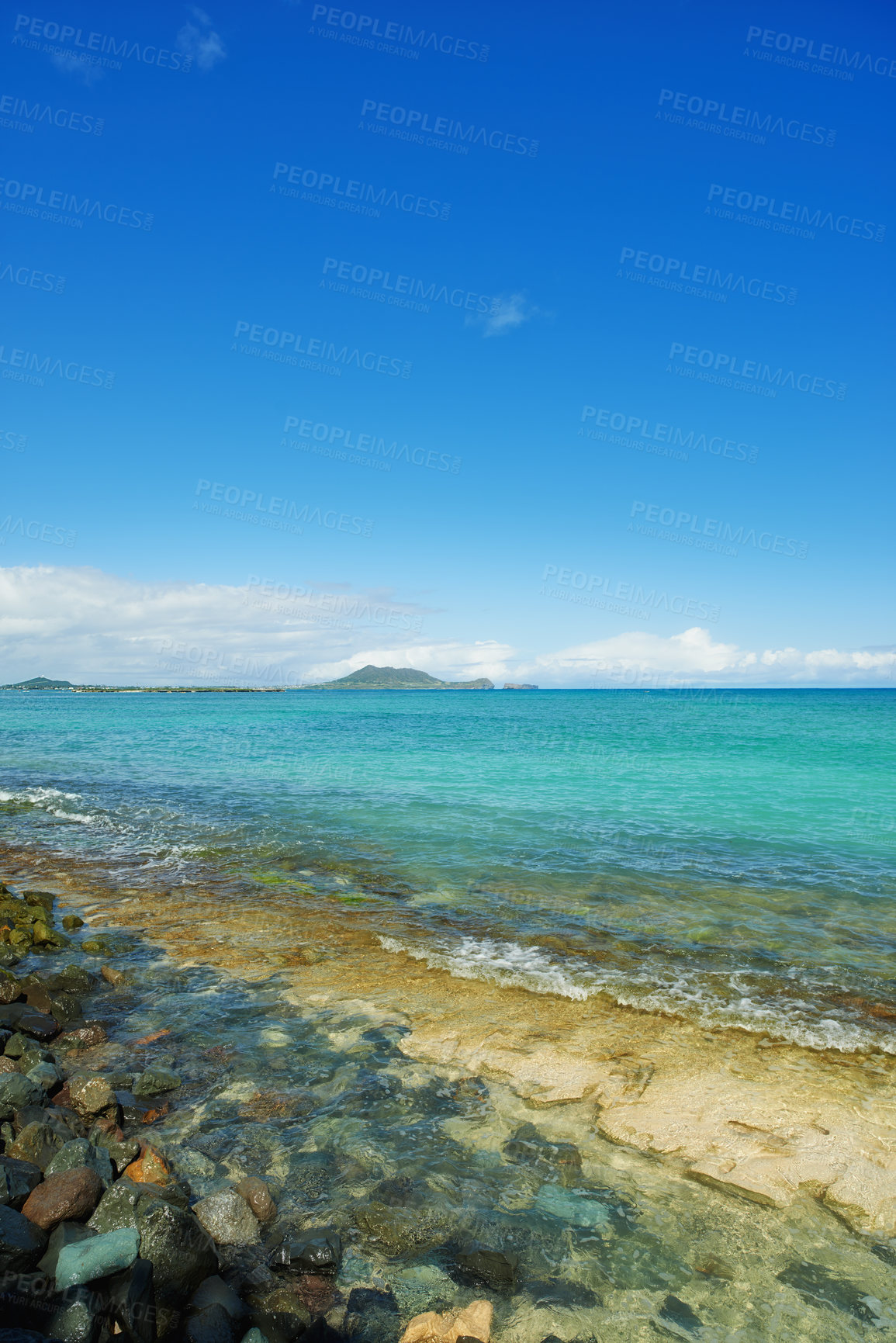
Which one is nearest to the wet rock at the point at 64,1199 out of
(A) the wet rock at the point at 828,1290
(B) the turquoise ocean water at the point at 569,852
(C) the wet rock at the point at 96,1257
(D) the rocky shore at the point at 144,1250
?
(D) the rocky shore at the point at 144,1250

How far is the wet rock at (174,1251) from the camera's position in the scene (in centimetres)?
391

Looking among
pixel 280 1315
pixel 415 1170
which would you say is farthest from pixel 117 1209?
pixel 415 1170

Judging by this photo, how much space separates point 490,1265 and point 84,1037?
4993 mm

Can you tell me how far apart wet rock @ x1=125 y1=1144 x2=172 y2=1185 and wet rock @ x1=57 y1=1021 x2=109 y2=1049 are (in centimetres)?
247

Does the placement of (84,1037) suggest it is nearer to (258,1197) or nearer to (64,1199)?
(64,1199)

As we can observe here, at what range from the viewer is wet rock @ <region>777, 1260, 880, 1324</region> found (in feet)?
13.5

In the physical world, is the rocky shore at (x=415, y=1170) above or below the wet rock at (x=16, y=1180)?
below

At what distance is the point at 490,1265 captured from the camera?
432 centimetres

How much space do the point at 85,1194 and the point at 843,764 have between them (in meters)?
38.6

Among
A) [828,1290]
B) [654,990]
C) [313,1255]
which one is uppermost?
[313,1255]

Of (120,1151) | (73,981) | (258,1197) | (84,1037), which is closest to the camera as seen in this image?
(258,1197)

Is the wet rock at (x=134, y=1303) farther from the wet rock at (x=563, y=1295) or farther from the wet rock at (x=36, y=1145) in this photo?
the wet rock at (x=563, y=1295)

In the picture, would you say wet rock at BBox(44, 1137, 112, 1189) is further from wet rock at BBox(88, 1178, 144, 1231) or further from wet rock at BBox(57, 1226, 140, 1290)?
wet rock at BBox(57, 1226, 140, 1290)

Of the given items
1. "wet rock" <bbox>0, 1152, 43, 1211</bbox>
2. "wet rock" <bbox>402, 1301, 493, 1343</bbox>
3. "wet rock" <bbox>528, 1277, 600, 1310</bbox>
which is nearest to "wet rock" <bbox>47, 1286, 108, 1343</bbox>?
"wet rock" <bbox>0, 1152, 43, 1211</bbox>
